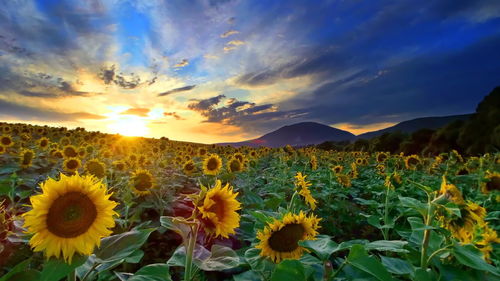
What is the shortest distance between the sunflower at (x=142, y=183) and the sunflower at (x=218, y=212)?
2.99 m

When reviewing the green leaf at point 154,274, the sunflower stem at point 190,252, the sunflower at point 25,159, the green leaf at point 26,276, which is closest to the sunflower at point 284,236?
the sunflower stem at point 190,252

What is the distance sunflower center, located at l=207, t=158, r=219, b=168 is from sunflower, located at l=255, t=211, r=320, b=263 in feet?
13.1

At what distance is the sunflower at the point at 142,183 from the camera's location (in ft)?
14.8

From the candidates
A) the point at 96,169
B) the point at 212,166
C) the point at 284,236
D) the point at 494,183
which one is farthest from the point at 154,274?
the point at 494,183

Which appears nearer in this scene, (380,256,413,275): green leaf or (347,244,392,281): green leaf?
(347,244,392,281): green leaf

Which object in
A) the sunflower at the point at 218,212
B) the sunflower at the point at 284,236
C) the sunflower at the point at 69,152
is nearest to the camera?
the sunflower at the point at 218,212

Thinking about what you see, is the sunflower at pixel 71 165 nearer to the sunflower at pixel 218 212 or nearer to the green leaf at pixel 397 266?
the sunflower at pixel 218 212

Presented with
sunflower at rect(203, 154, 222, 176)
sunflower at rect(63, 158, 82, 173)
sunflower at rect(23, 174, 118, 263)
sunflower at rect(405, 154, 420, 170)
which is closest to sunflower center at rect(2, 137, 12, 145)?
sunflower at rect(63, 158, 82, 173)

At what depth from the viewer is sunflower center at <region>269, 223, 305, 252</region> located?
5.95ft

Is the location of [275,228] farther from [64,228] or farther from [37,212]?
[37,212]

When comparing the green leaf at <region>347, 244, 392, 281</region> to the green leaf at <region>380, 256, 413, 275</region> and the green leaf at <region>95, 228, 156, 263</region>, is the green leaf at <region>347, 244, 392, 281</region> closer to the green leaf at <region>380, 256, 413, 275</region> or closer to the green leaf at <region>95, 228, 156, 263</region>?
the green leaf at <region>380, 256, 413, 275</region>

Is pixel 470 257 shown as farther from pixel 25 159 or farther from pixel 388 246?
pixel 25 159

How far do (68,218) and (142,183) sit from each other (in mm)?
3253

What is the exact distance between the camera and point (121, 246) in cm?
139
